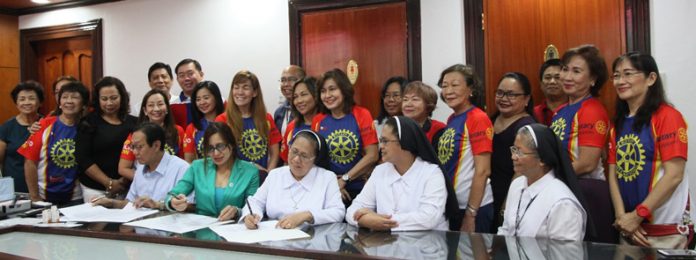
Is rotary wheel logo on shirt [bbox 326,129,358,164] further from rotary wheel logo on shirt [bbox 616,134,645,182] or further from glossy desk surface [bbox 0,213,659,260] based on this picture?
rotary wheel logo on shirt [bbox 616,134,645,182]

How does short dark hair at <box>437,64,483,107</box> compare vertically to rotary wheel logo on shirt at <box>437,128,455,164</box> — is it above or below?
→ above

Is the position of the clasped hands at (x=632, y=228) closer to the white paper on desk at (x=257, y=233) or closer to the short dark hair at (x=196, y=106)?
the white paper on desk at (x=257, y=233)

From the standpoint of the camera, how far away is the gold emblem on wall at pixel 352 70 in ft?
15.2

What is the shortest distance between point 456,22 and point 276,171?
2191 mm

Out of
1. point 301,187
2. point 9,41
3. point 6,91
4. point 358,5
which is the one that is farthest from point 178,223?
point 9,41

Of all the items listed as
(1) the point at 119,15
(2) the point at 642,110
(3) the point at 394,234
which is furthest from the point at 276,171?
(1) the point at 119,15

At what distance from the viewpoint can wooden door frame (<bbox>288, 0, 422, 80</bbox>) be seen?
14.4 feet

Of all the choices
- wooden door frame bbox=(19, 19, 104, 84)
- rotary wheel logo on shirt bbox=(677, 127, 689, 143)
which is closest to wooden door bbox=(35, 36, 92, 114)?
wooden door frame bbox=(19, 19, 104, 84)

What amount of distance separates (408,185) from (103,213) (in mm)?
1479

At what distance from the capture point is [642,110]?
2346mm

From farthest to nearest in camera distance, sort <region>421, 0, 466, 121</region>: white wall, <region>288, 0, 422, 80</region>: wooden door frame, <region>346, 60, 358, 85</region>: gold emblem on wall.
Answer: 1. <region>346, 60, 358, 85</region>: gold emblem on wall
2. <region>288, 0, 422, 80</region>: wooden door frame
3. <region>421, 0, 466, 121</region>: white wall

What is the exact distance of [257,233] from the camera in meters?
2.14

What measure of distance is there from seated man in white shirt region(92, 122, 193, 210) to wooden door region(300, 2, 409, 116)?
75.1 inches

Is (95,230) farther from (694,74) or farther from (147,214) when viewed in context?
(694,74)
